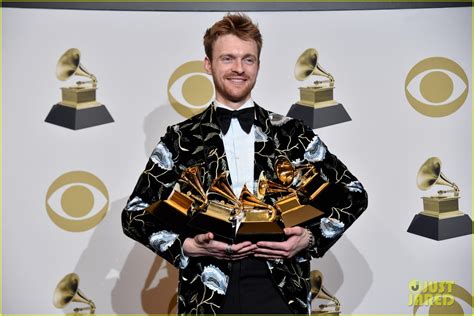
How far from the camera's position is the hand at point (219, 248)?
5.32 feet

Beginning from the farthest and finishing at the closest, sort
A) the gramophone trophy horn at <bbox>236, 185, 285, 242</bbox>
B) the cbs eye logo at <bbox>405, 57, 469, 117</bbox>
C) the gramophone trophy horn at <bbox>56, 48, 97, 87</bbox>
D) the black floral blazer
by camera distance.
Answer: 1. the cbs eye logo at <bbox>405, 57, 469, 117</bbox>
2. the gramophone trophy horn at <bbox>56, 48, 97, 87</bbox>
3. the black floral blazer
4. the gramophone trophy horn at <bbox>236, 185, 285, 242</bbox>

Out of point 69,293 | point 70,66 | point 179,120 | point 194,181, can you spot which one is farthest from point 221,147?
point 69,293

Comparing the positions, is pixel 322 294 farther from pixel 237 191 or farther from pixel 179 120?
pixel 237 191

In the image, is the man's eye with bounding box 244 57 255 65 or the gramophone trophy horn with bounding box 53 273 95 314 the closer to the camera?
the man's eye with bounding box 244 57 255 65

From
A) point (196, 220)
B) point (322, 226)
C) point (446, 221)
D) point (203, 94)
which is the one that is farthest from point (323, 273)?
point (196, 220)

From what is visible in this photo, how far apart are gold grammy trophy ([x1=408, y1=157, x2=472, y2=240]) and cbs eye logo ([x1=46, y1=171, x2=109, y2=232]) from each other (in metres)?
0.99

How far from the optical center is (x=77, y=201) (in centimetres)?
Result: 254

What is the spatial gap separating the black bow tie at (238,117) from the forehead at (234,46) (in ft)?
0.43

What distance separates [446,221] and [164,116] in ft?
3.18

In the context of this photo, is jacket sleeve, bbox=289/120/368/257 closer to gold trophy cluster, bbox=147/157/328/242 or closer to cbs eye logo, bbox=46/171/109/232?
gold trophy cluster, bbox=147/157/328/242

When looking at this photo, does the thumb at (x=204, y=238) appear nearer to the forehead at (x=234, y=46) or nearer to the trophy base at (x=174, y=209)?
the trophy base at (x=174, y=209)

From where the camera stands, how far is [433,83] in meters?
2.59

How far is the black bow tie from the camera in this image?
6.03 feet

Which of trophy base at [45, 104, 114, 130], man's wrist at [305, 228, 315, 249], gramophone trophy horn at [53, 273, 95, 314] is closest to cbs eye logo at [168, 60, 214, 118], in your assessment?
trophy base at [45, 104, 114, 130]
